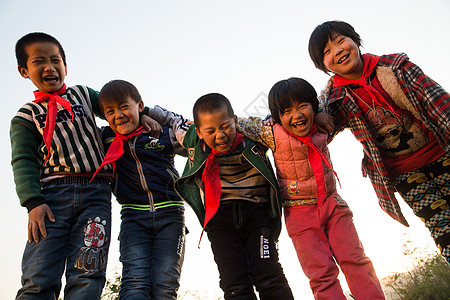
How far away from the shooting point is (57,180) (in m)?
2.51

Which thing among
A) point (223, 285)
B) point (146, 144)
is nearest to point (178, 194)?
point (146, 144)

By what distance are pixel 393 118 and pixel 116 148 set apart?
2.16 m

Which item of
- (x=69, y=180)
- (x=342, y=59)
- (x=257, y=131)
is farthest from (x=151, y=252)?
(x=342, y=59)

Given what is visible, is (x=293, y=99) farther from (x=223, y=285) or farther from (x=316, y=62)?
(x=223, y=285)

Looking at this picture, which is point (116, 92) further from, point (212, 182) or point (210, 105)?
point (212, 182)

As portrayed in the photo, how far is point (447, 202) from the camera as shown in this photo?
96.8 inches

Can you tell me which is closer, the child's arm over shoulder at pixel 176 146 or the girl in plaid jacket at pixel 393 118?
the girl in plaid jacket at pixel 393 118

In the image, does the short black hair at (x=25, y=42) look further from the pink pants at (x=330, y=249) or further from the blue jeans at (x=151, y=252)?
the pink pants at (x=330, y=249)

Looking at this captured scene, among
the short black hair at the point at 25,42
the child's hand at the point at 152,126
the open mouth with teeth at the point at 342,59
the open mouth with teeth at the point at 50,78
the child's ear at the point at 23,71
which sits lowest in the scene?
the child's hand at the point at 152,126

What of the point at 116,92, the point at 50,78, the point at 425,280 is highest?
the point at 50,78

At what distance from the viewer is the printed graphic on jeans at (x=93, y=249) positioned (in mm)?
2268

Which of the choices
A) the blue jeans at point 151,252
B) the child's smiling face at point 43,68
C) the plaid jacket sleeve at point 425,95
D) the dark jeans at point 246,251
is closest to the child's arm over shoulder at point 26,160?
the child's smiling face at point 43,68

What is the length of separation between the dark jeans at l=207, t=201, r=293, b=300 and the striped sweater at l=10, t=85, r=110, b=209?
1.00 meters

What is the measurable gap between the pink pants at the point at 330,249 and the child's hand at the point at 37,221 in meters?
1.71
